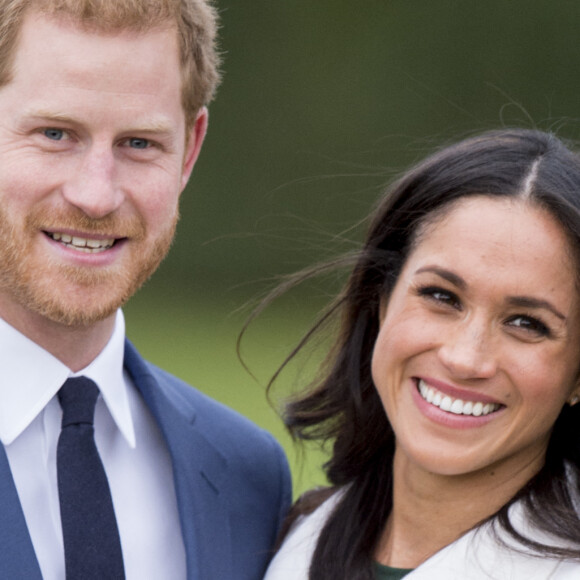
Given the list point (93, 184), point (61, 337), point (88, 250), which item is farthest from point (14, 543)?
point (93, 184)

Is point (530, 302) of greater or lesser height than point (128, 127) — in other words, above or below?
below

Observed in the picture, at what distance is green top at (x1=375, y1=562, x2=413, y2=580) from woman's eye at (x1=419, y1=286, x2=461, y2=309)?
678mm

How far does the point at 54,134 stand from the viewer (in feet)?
9.78

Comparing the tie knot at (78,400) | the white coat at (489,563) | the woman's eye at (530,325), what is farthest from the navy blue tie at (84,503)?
the woman's eye at (530,325)

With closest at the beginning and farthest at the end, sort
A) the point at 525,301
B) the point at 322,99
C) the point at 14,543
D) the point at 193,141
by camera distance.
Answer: the point at 14,543, the point at 525,301, the point at 193,141, the point at 322,99

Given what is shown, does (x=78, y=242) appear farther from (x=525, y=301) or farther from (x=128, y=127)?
(x=525, y=301)

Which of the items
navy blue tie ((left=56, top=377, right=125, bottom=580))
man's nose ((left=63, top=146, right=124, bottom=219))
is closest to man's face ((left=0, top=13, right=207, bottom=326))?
man's nose ((left=63, top=146, right=124, bottom=219))

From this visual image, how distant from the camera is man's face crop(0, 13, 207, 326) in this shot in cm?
296

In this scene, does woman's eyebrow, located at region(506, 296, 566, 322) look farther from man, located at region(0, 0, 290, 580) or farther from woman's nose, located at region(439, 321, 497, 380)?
man, located at region(0, 0, 290, 580)

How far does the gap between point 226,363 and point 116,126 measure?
1081 centimetres

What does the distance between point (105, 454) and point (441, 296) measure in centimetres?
91

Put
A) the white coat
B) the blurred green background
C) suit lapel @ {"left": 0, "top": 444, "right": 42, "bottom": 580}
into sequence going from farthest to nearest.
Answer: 1. the blurred green background
2. the white coat
3. suit lapel @ {"left": 0, "top": 444, "right": 42, "bottom": 580}

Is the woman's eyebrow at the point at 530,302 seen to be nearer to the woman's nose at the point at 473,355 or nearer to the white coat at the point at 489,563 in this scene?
the woman's nose at the point at 473,355

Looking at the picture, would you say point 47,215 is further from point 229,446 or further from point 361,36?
point 361,36
